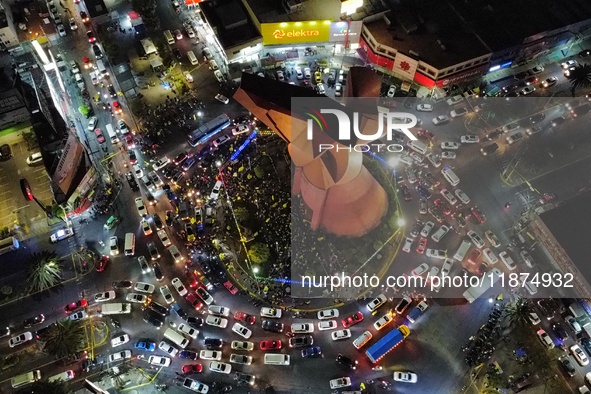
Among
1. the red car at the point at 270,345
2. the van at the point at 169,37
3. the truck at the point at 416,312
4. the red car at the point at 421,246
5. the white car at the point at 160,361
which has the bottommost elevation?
the truck at the point at 416,312

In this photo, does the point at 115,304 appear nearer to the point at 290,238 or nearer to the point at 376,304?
the point at 290,238

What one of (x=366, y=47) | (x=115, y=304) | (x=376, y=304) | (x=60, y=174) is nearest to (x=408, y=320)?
(x=376, y=304)

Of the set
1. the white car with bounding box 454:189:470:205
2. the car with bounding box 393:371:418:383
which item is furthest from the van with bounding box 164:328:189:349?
the white car with bounding box 454:189:470:205

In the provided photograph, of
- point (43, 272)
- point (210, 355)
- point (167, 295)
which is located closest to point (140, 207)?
point (167, 295)

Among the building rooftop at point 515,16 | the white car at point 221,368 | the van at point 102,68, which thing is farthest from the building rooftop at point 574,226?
the van at point 102,68

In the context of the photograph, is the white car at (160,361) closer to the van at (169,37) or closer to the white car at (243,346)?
the white car at (243,346)

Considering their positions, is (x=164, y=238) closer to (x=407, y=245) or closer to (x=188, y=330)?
(x=188, y=330)

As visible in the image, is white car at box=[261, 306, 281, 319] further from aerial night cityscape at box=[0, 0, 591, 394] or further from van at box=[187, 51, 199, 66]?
van at box=[187, 51, 199, 66]
